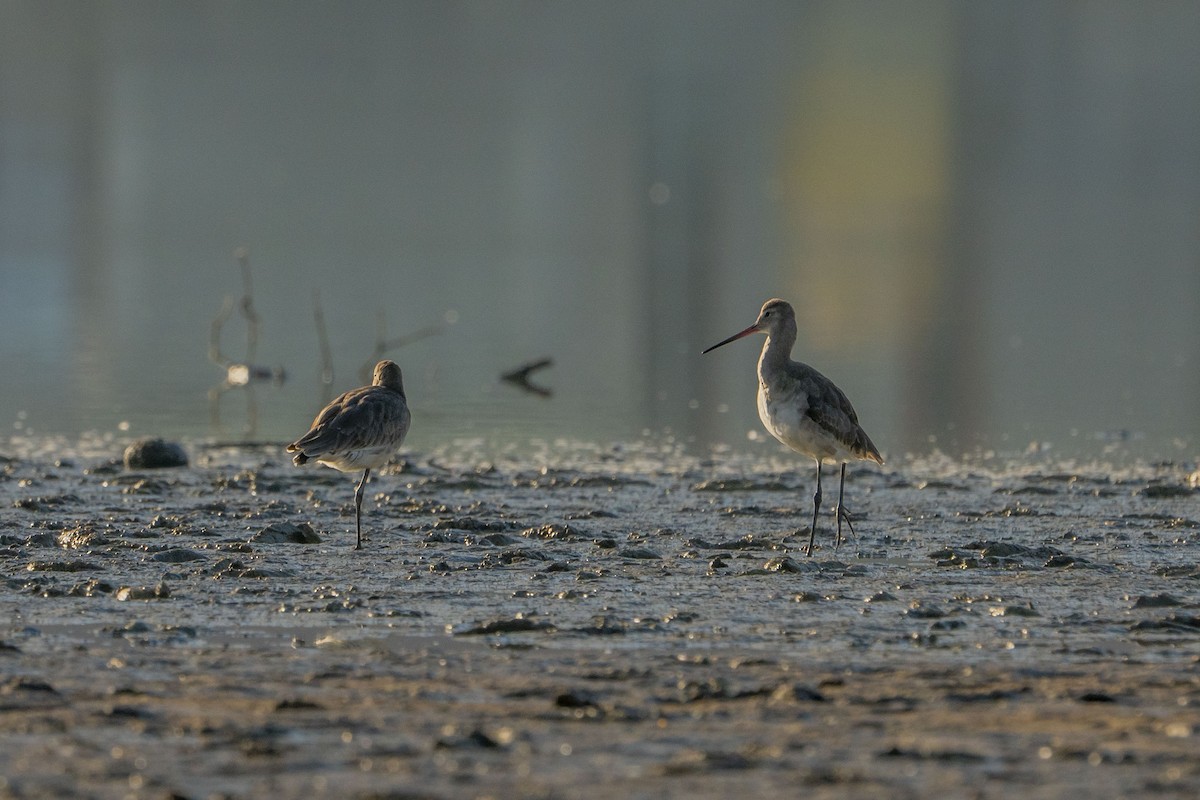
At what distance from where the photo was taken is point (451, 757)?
20.8ft

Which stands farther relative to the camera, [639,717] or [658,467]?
[658,467]

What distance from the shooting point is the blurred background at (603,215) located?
21.5m

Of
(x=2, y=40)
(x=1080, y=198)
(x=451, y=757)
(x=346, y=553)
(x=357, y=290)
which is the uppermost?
(x=2, y=40)

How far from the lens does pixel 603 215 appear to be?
188 feet

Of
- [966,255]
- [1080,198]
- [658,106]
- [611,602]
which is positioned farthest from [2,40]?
[611,602]

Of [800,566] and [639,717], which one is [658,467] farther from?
[639,717]

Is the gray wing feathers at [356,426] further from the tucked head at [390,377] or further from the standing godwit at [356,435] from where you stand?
the tucked head at [390,377]

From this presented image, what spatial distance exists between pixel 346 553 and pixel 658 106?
301 ft

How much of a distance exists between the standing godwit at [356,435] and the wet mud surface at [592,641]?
0.45 metres

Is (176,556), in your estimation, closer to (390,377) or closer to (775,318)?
(390,377)

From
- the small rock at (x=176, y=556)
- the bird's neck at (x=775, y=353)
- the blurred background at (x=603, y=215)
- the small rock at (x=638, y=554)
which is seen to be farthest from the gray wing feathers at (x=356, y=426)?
the blurred background at (x=603, y=215)

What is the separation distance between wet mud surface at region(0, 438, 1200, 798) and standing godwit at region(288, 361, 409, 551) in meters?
0.45

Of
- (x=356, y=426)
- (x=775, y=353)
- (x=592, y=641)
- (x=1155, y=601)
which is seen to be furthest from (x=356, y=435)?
(x=1155, y=601)

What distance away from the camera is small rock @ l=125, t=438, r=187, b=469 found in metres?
14.5
